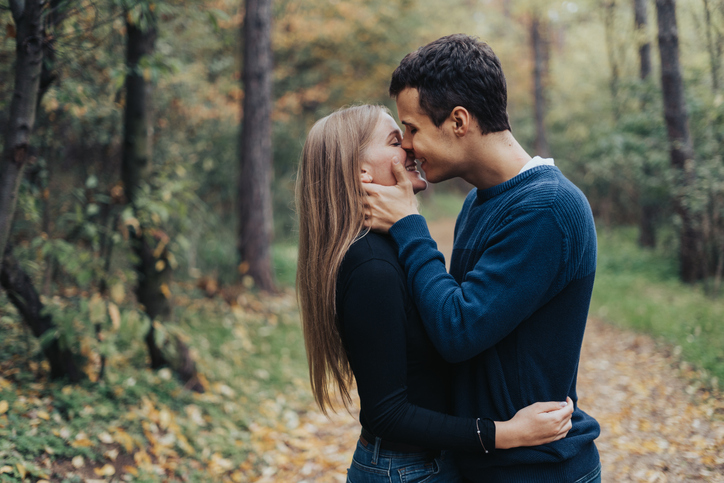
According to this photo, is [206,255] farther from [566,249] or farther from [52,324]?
[566,249]

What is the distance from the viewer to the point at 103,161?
5242 millimetres

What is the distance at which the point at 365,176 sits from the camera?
5.99 feet

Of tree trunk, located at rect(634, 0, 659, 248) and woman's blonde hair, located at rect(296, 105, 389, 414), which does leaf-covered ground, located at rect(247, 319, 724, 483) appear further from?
tree trunk, located at rect(634, 0, 659, 248)

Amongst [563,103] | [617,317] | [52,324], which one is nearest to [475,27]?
[563,103]

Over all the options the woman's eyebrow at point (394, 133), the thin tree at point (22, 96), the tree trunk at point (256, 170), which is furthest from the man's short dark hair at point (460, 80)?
the tree trunk at point (256, 170)

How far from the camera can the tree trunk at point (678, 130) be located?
813cm

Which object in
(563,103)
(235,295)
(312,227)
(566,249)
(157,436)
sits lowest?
(157,436)

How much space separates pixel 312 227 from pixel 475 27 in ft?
70.4

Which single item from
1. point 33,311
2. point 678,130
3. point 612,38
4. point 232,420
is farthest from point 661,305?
point 612,38

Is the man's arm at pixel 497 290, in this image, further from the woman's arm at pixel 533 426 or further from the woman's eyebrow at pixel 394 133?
the woman's eyebrow at pixel 394 133

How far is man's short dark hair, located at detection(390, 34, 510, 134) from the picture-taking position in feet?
5.56

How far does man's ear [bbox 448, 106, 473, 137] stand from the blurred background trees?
2.69ft

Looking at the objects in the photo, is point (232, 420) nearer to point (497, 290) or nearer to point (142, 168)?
point (142, 168)

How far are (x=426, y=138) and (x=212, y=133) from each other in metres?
8.24
